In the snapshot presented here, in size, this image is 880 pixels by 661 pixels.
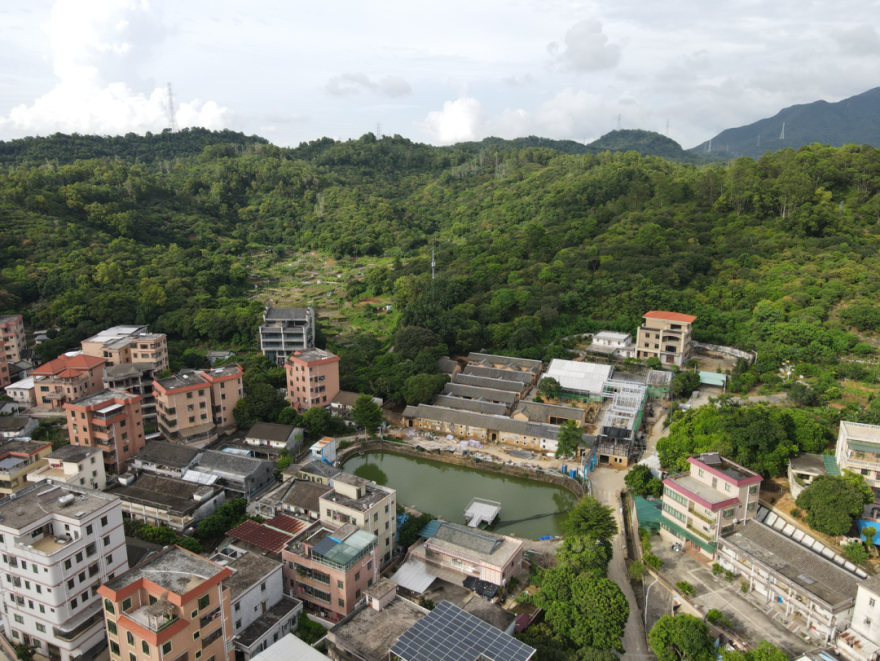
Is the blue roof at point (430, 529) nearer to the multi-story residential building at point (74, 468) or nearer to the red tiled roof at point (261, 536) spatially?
the red tiled roof at point (261, 536)

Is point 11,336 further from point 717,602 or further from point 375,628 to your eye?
point 717,602

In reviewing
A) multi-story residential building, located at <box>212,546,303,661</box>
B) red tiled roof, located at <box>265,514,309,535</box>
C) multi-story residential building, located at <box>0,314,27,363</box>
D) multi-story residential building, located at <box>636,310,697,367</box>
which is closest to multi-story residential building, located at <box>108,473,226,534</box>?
red tiled roof, located at <box>265,514,309,535</box>

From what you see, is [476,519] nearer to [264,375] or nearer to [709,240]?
[264,375]

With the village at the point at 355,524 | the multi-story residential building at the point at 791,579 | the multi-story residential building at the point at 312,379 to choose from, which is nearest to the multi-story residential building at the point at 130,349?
the village at the point at 355,524

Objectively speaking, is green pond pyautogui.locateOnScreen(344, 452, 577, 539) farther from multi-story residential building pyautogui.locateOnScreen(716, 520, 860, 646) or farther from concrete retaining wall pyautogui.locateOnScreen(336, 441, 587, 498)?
multi-story residential building pyautogui.locateOnScreen(716, 520, 860, 646)

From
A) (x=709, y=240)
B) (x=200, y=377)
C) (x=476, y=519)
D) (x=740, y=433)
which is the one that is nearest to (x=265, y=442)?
(x=200, y=377)
